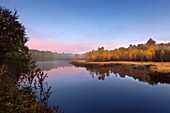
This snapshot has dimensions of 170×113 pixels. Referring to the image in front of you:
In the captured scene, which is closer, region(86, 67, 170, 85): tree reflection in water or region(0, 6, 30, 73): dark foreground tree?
region(0, 6, 30, 73): dark foreground tree

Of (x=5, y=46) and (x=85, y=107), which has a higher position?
(x=5, y=46)

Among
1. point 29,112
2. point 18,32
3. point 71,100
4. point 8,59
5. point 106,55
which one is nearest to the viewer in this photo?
point 29,112

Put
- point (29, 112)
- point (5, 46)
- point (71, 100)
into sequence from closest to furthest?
point (29, 112) < point (5, 46) < point (71, 100)

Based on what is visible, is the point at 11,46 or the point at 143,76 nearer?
the point at 11,46

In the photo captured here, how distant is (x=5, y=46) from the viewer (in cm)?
702

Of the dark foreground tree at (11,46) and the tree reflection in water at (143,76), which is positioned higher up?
the dark foreground tree at (11,46)

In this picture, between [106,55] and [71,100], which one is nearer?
[71,100]

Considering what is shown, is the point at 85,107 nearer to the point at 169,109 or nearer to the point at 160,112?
the point at 160,112

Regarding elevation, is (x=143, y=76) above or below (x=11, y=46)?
below

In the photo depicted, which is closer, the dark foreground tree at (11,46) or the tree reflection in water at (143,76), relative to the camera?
the dark foreground tree at (11,46)

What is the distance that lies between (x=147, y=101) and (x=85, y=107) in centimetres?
725

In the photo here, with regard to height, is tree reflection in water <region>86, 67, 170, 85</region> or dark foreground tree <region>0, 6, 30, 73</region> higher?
dark foreground tree <region>0, 6, 30, 73</region>

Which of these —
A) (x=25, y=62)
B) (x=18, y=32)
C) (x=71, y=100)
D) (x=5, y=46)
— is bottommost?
(x=71, y=100)

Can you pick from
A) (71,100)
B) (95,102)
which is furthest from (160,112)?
(71,100)
